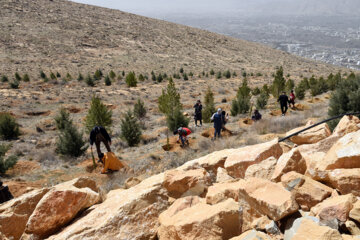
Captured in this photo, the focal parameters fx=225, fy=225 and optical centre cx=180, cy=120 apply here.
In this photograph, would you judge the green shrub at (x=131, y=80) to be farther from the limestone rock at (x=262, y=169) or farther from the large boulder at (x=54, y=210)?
the limestone rock at (x=262, y=169)

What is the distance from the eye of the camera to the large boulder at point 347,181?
259 cm

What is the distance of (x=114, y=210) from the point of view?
3.12 metres

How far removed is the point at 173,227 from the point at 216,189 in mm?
804

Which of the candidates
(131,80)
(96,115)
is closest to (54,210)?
(96,115)

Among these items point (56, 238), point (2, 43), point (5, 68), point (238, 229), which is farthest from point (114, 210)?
point (2, 43)

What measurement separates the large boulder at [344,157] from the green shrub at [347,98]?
5.44 m

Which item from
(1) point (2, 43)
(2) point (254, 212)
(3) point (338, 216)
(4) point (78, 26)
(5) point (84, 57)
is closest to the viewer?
(3) point (338, 216)

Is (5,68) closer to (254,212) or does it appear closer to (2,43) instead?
(2,43)

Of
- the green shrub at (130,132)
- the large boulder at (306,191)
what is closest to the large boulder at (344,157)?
the large boulder at (306,191)

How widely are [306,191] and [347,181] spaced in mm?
502

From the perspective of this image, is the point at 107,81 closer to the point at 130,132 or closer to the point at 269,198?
the point at 130,132

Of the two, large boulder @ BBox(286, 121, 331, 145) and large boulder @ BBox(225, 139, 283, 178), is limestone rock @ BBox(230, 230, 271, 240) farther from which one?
large boulder @ BBox(286, 121, 331, 145)

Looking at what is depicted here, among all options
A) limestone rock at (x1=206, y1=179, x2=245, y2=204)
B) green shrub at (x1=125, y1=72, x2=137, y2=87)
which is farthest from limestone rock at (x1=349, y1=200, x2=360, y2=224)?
green shrub at (x1=125, y1=72, x2=137, y2=87)

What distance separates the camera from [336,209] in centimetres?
226
